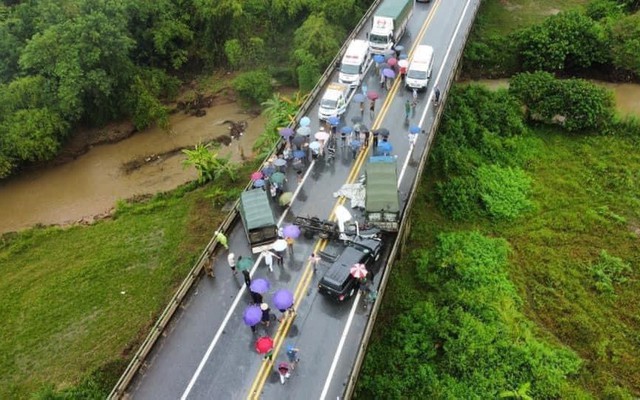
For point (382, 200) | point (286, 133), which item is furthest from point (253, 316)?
point (286, 133)

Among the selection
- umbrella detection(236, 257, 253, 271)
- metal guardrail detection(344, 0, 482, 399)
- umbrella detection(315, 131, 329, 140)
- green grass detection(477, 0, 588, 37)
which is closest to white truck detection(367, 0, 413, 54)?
metal guardrail detection(344, 0, 482, 399)

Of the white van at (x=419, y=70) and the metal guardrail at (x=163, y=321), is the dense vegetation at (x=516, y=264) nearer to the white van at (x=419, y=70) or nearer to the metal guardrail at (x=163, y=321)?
the white van at (x=419, y=70)

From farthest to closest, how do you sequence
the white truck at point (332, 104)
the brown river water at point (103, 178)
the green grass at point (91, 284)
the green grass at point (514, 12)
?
the green grass at point (514, 12), the brown river water at point (103, 178), the white truck at point (332, 104), the green grass at point (91, 284)

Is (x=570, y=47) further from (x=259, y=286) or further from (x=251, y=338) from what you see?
(x=251, y=338)

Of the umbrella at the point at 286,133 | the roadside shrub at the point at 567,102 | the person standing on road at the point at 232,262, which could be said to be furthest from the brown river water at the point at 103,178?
the roadside shrub at the point at 567,102

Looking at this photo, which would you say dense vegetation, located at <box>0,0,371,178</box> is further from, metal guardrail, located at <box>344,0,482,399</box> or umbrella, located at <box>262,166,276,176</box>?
umbrella, located at <box>262,166,276,176</box>

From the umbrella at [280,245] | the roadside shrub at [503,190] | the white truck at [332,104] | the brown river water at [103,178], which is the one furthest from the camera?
the brown river water at [103,178]

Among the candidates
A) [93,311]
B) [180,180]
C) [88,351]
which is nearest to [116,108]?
[180,180]
